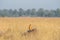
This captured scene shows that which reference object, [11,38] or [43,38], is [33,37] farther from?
[11,38]

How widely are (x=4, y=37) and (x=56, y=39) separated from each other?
272 cm

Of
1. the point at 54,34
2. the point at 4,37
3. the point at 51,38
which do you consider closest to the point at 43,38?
the point at 51,38

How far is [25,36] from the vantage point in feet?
30.1

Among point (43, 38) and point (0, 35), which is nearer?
point (43, 38)

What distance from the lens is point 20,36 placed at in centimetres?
905

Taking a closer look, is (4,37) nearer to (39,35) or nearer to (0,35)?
(0,35)

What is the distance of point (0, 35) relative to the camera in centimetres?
949

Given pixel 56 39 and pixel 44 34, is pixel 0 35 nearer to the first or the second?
pixel 44 34

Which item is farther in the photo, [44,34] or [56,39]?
[44,34]

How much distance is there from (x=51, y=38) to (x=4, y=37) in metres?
2.47

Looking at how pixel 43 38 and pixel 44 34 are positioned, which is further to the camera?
pixel 44 34

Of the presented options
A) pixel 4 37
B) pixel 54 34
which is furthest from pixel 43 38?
pixel 4 37

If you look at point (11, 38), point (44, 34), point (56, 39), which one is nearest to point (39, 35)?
point (44, 34)

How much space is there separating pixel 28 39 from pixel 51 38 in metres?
1.28
